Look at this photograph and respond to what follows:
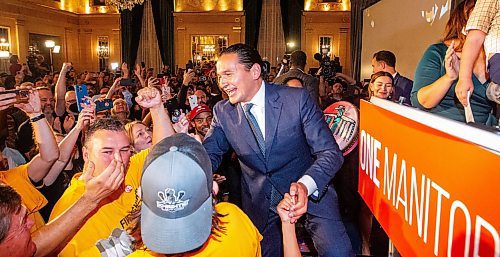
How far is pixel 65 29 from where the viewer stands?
61.8 ft

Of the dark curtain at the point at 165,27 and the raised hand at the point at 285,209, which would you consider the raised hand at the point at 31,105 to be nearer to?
the raised hand at the point at 285,209

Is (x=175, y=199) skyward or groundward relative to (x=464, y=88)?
groundward

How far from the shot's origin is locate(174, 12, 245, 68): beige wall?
758 inches

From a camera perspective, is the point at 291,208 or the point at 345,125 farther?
the point at 345,125

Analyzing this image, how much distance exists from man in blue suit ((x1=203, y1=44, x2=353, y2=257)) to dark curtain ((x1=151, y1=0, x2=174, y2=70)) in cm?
1774

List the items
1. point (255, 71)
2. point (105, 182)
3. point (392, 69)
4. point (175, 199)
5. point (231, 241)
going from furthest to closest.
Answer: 1. point (392, 69)
2. point (255, 71)
3. point (105, 182)
4. point (231, 241)
5. point (175, 199)

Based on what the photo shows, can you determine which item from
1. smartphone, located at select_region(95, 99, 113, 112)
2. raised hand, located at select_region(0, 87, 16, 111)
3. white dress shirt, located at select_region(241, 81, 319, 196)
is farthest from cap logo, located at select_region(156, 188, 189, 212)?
smartphone, located at select_region(95, 99, 113, 112)

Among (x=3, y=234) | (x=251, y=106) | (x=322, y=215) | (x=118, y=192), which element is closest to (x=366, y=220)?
(x=322, y=215)

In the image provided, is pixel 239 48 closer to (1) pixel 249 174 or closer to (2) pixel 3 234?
(1) pixel 249 174

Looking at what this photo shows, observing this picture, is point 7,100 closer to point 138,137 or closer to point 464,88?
point 138,137

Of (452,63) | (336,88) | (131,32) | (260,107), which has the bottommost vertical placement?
(336,88)

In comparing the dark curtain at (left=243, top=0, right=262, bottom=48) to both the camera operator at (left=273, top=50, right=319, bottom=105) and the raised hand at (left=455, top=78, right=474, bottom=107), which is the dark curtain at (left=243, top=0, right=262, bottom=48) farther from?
the raised hand at (left=455, top=78, right=474, bottom=107)

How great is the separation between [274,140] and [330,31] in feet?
55.6

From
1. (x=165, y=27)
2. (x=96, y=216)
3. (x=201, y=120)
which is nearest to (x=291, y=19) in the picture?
(x=165, y=27)
